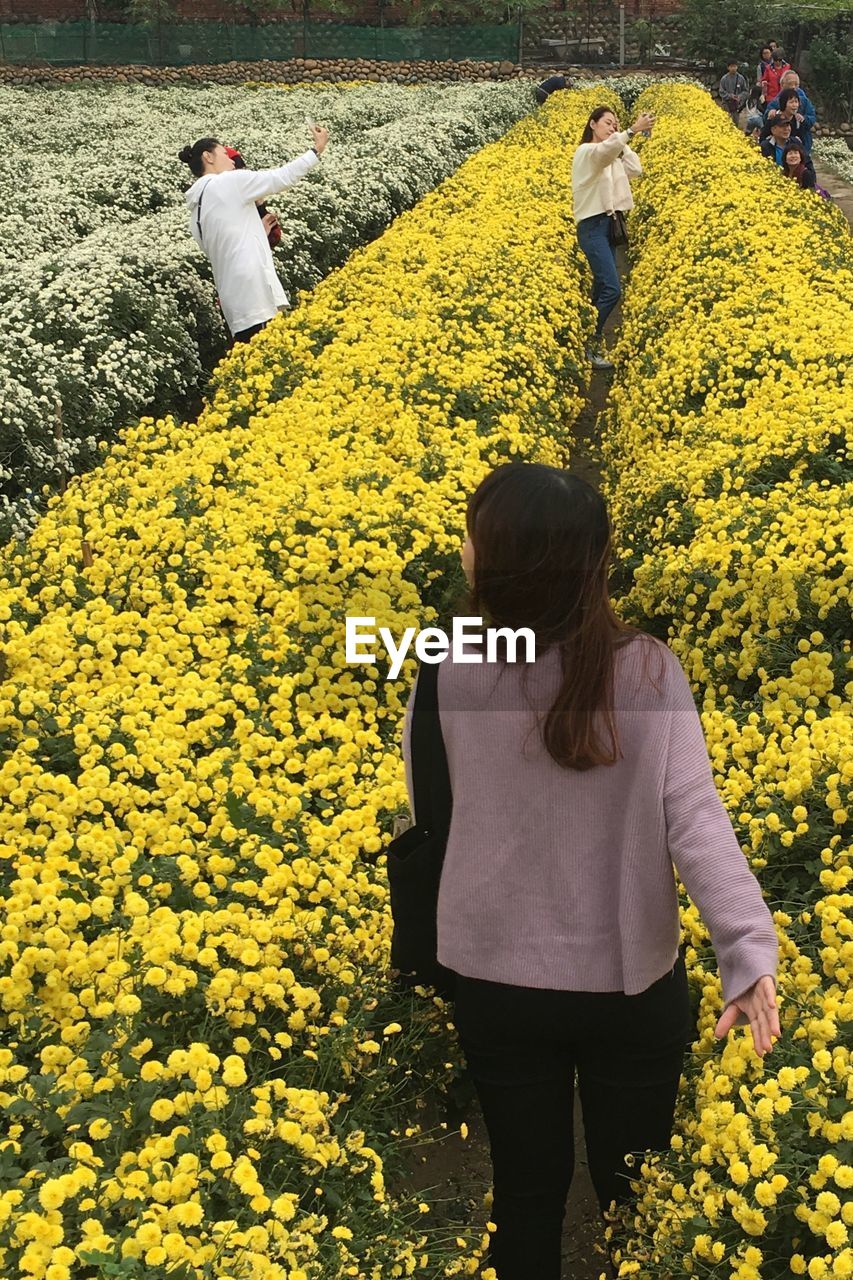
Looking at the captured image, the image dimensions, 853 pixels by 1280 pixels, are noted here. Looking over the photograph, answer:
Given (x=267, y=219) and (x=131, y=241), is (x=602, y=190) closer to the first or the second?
(x=267, y=219)

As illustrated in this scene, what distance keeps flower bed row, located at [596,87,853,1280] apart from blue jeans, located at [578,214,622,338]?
20cm

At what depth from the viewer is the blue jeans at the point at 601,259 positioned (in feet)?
29.3

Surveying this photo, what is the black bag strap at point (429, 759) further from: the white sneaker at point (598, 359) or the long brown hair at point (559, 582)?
the white sneaker at point (598, 359)

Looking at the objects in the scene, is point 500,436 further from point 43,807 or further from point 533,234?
point 533,234

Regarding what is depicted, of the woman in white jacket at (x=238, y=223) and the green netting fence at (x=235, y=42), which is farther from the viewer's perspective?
the green netting fence at (x=235, y=42)

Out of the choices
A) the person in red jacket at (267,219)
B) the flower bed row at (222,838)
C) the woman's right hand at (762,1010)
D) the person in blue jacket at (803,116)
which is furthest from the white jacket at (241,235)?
the person in blue jacket at (803,116)

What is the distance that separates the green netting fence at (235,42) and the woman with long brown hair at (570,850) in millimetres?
41743

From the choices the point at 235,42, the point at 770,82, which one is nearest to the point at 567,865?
the point at 770,82

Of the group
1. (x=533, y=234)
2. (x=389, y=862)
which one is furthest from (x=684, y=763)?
(x=533, y=234)

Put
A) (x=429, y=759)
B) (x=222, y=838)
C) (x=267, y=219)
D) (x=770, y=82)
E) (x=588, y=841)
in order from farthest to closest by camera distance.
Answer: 1. (x=770, y=82)
2. (x=267, y=219)
3. (x=222, y=838)
4. (x=429, y=759)
5. (x=588, y=841)

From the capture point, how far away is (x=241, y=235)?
7250 mm

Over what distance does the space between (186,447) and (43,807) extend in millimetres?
2817

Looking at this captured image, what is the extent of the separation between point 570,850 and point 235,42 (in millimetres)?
44379

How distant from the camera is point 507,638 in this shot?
2000mm
